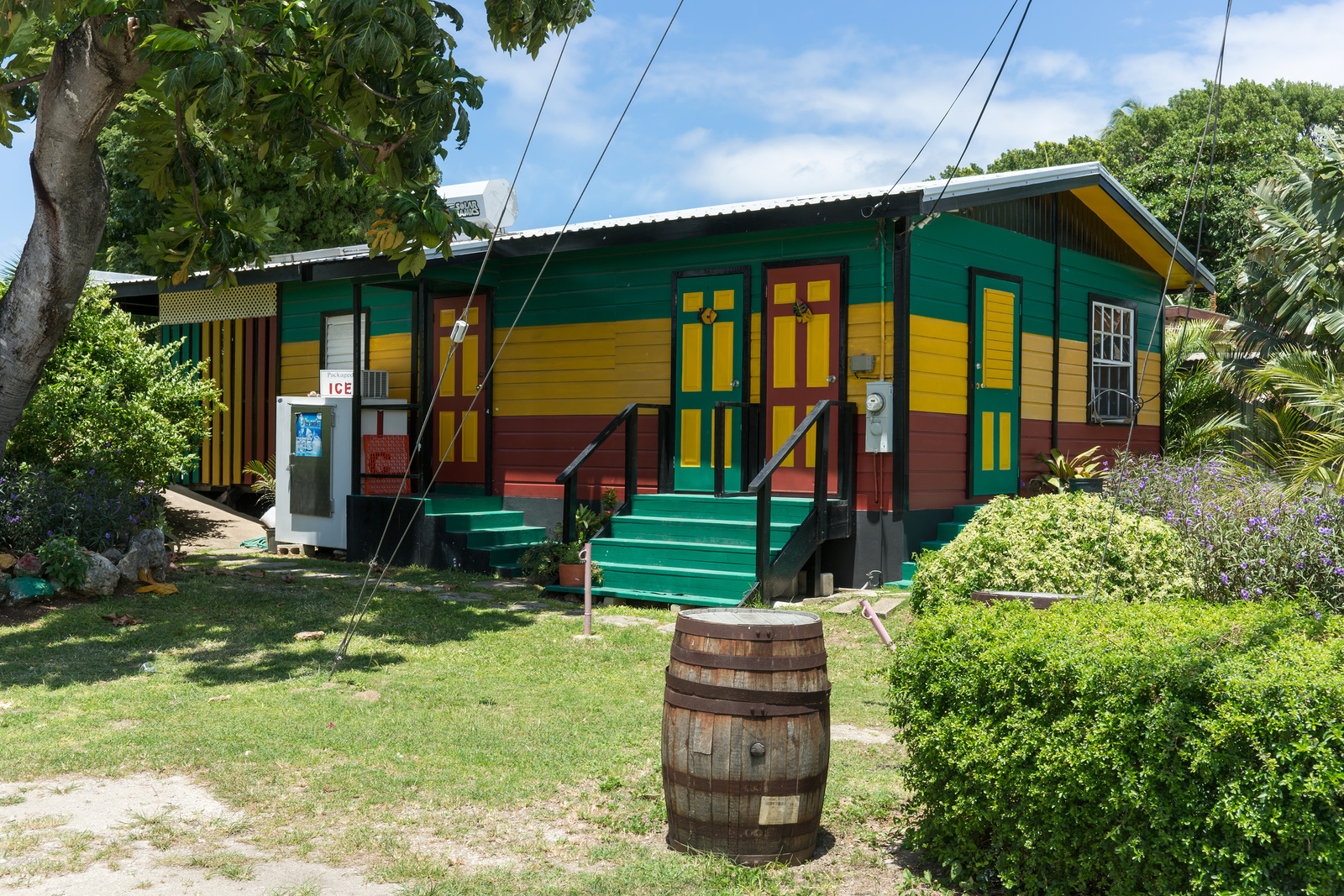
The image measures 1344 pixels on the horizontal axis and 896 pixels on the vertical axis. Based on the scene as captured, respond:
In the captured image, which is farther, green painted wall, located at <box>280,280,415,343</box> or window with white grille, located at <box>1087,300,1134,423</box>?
green painted wall, located at <box>280,280,415,343</box>

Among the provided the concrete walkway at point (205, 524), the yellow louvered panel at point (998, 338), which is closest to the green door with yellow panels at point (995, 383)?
the yellow louvered panel at point (998, 338)

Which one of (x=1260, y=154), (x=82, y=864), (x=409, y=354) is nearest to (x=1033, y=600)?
(x=82, y=864)

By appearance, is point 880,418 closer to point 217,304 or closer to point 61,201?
point 61,201

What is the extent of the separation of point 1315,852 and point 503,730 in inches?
143

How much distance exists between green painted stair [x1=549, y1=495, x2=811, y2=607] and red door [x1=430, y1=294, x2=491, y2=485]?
291 cm

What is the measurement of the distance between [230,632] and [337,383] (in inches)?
200

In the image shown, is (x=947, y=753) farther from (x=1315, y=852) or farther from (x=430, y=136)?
(x=430, y=136)

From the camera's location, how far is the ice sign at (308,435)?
40.9 feet

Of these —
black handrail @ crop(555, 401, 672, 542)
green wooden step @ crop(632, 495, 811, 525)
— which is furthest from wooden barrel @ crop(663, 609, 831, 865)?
black handrail @ crop(555, 401, 672, 542)

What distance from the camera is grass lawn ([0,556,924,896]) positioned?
386 cm

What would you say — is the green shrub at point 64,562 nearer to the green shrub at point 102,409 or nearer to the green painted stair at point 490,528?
the green shrub at point 102,409

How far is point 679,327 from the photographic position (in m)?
11.0

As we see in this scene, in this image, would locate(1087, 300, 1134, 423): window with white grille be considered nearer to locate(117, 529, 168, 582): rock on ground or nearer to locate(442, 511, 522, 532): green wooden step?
locate(442, 511, 522, 532): green wooden step

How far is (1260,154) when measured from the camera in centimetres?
2748
